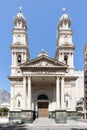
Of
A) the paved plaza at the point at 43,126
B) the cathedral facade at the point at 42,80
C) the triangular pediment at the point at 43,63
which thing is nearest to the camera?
the paved plaza at the point at 43,126

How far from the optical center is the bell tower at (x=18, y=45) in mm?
49219

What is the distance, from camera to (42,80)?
A: 44312 millimetres

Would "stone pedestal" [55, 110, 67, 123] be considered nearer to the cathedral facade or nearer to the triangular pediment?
the cathedral facade

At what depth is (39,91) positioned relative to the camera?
46.6 meters

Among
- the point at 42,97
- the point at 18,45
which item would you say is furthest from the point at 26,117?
the point at 18,45

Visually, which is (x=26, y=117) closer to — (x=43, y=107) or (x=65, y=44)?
(x=43, y=107)

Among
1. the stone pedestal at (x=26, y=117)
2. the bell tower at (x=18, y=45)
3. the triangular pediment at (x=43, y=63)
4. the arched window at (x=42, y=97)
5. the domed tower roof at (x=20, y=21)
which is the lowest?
the stone pedestal at (x=26, y=117)

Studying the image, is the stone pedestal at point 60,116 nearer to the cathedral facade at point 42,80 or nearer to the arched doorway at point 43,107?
the cathedral facade at point 42,80

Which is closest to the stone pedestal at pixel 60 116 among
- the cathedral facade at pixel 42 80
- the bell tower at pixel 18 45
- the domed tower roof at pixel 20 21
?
the cathedral facade at pixel 42 80

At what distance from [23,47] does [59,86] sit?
1340 centimetres

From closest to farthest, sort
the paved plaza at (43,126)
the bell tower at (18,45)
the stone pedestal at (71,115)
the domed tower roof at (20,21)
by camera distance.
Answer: the paved plaza at (43,126) → the stone pedestal at (71,115) → the bell tower at (18,45) → the domed tower roof at (20,21)

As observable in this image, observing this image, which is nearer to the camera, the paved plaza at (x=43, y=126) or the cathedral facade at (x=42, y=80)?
the paved plaza at (x=43, y=126)

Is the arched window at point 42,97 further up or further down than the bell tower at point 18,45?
further down

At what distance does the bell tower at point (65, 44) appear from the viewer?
163 feet
